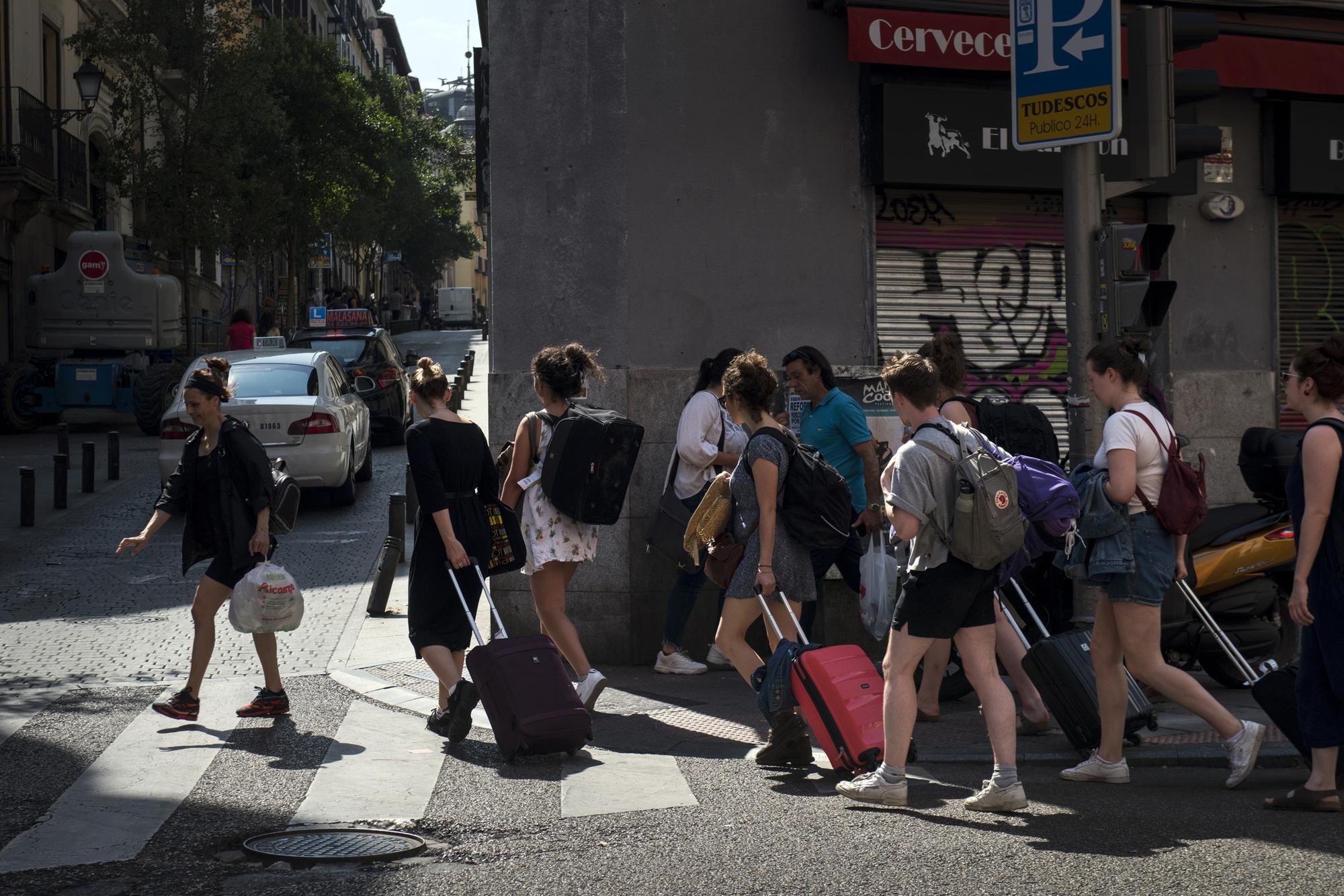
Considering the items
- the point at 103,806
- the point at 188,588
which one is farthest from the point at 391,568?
the point at 103,806

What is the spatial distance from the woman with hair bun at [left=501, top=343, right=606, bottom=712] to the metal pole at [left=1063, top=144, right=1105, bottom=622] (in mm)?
2263

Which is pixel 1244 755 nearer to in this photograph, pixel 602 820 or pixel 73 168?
pixel 602 820

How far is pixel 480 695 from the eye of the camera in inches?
263

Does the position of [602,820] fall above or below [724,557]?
below

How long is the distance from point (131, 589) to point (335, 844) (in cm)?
651

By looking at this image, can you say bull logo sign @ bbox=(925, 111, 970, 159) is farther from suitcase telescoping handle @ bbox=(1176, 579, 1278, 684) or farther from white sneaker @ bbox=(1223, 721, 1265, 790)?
white sneaker @ bbox=(1223, 721, 1265, 790)

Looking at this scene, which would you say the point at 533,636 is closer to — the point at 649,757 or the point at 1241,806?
the point at 649,757

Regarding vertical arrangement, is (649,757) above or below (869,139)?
below

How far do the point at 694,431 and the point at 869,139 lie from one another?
2436 mm

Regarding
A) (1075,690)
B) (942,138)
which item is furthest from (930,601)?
(942,138)

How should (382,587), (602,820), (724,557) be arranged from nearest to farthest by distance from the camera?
(602,820) < (724,557) < (382,587)

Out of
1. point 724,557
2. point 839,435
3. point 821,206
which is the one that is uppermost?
point 821,206

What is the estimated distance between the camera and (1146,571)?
588 cm

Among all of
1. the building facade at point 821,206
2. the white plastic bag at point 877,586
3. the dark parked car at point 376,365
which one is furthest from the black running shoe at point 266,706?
the dark parked car at point 376,365
